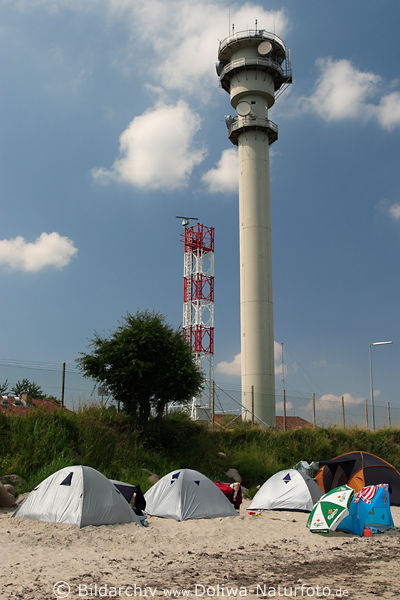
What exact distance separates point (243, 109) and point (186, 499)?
90.9ft

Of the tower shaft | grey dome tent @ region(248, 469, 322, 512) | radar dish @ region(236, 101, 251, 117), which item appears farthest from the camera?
radar dish @ region(236, 101, 251, 117)

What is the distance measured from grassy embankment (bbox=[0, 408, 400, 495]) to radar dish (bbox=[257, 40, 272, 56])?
24.6 metres

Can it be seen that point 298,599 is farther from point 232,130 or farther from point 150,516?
point 232,130

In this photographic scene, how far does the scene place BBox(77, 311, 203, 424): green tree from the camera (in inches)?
837

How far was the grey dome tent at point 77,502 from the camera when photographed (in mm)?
12328

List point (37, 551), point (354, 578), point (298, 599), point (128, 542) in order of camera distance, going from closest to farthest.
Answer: point (298, 599) → point (354, 578) → point (37, 551) → point (128, 542)

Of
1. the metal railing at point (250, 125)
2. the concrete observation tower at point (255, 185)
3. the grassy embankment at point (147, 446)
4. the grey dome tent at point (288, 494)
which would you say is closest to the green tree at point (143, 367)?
the grassy embankment at point (147, 446)

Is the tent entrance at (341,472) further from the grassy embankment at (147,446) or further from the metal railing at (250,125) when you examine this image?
the metal railing at (250,125)

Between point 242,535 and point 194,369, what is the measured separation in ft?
31.5

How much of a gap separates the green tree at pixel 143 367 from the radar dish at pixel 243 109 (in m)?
18.8

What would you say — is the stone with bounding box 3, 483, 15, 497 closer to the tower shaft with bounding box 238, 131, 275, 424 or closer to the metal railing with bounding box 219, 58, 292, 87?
the tower shaft with bounding box 238, 131, 275, 424

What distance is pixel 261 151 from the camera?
34938 mm

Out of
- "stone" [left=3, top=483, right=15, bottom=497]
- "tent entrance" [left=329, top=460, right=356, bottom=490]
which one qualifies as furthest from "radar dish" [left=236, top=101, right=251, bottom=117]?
"stone" [left=3, top=483, right=15, bottom=497]

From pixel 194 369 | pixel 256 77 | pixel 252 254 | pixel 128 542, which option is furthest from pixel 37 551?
pixel 256 77
